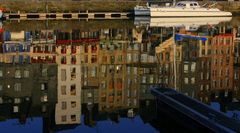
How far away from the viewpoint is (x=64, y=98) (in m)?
35.7

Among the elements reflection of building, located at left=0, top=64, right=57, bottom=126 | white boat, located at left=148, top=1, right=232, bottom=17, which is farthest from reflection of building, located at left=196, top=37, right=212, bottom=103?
white boat, located at left=148, top=1, right=232, bottom=17

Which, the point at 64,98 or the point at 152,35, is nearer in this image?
the point at 64,98

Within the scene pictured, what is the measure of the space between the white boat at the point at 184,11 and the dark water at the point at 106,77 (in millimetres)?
7494

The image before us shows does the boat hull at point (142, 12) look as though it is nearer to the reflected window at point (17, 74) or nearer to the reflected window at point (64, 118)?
the reflected window at point (17, 74)

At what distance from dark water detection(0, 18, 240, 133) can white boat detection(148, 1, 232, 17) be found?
24.6 ft

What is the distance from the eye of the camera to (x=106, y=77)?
1817 inches

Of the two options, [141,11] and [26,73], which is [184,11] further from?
[26,73]

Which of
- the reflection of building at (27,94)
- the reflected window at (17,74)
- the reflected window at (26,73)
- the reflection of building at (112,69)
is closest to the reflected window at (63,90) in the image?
the reflection of building at (27,94)

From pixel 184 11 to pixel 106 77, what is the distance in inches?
2201

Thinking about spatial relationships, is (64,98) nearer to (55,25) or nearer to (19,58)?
(19,58)

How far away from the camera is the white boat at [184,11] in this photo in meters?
99.3

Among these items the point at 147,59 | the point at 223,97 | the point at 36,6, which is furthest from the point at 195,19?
the point at 223,97

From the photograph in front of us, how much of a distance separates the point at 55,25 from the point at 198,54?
109 feet

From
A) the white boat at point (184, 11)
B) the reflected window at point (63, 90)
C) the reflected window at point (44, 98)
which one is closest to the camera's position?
the reflected window at point (44, 98)
